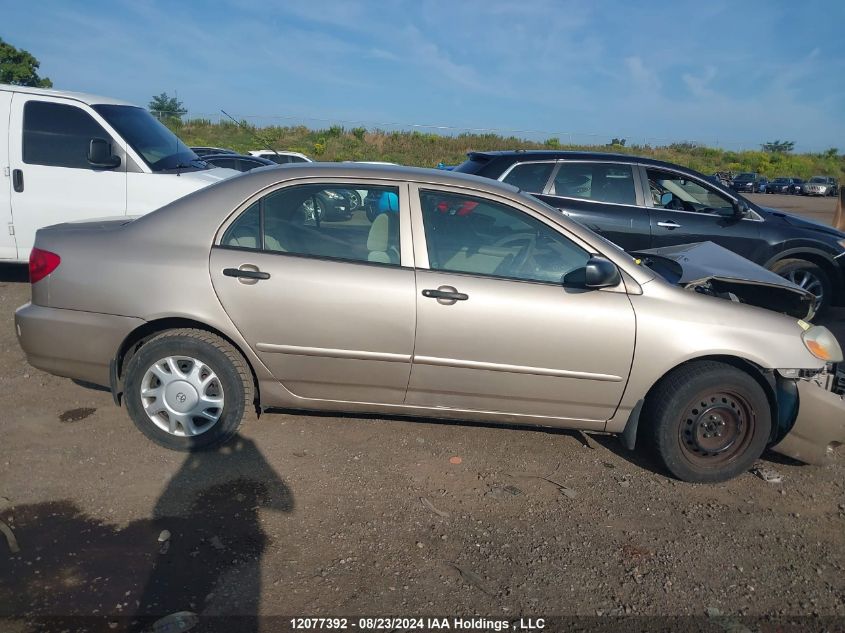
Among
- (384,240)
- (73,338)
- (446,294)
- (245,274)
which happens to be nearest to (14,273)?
(73,338)

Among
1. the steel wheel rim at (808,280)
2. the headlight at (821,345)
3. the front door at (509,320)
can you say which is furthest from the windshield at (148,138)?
the steel wheel rim at (808,280)

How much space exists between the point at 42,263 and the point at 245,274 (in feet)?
4.07

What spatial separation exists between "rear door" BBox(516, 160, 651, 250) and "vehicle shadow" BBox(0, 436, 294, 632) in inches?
189

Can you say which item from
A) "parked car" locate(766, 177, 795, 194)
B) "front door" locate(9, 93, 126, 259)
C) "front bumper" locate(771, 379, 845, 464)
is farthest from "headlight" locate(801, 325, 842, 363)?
"parked car" locate(766, 177, 795, 194)

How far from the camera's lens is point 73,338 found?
12.0ft

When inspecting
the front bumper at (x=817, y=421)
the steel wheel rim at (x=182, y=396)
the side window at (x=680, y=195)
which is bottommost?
the steel wheel rim at (x=182, y=396)

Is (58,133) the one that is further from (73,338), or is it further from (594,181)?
(594,181)

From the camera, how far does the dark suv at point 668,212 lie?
22.8 ft

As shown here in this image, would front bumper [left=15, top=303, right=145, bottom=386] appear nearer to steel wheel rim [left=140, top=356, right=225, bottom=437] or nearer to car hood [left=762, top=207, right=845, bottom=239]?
steel wheel rim [left=140, top=356, right=225, bottom=437]

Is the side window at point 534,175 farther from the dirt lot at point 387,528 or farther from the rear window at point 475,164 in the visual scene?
the dirt lot at point 387,528

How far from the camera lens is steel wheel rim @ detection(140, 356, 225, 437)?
3.62 metres

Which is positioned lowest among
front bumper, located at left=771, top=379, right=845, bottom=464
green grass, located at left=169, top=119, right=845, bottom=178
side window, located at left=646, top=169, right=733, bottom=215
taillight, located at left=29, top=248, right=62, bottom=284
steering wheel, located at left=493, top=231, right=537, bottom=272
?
front bumper, located at left=771, top=379, right=845, bottom=464

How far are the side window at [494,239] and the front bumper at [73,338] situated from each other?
1.77 metres

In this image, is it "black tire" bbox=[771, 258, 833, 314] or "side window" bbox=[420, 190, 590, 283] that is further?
"black tire" bbox=[771, 258, 833, 314]
